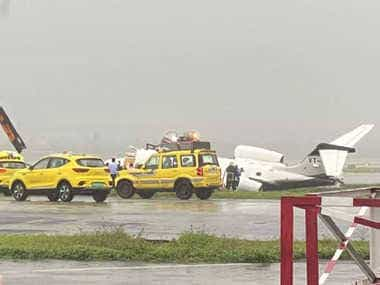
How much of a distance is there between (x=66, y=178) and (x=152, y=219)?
8.67m

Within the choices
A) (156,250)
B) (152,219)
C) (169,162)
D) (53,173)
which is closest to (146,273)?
(156,250)

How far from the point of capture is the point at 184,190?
104ft

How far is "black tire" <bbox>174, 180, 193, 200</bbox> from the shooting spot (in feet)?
103

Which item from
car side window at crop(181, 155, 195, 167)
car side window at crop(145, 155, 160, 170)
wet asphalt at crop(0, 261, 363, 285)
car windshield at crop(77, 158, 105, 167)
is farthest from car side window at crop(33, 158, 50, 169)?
wet asphalt at crop(0, 261, 363, 285)

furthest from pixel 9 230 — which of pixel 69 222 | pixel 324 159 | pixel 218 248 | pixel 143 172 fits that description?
pixel 324 159

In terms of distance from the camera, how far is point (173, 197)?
3319 centimetres

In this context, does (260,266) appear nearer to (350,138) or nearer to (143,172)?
(143,172)

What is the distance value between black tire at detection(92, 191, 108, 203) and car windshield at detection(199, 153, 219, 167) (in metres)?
4.42

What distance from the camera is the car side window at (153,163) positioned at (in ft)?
105

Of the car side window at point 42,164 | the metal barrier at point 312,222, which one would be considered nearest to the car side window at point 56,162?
the car side window at point 42,164

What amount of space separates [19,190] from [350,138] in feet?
84.3

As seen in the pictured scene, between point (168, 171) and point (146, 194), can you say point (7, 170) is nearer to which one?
point (146, 194)

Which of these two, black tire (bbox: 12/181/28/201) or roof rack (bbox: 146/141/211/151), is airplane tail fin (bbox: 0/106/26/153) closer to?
roof rack (bbox: 146/141/211/151)

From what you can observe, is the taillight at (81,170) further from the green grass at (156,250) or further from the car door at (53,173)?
the green grass at (156,250)
